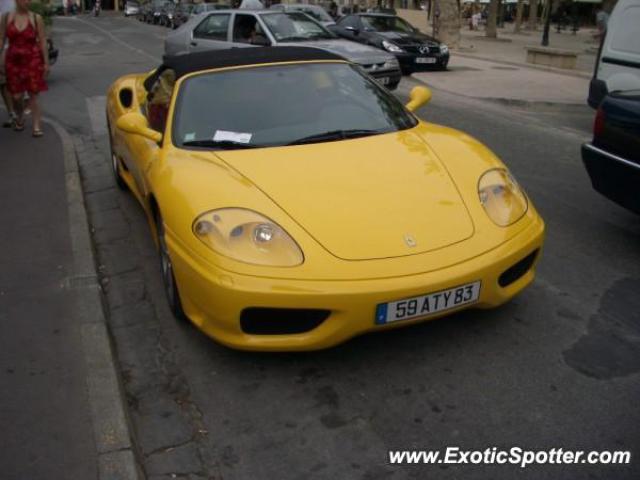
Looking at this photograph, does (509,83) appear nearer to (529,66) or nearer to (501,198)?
(529,66)

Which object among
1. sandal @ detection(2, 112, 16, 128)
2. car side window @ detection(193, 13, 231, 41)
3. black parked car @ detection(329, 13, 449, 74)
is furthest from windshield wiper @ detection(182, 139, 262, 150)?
black parked car @ detection(329, 13, 449, 74)

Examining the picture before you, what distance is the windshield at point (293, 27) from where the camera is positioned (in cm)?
1114

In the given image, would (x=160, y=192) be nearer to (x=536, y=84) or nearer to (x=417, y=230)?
(x=417, y=230)

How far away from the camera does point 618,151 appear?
4418 millimetres

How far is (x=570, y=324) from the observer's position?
3.54 metres

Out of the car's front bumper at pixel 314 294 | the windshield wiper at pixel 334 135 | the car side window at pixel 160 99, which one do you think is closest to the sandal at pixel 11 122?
the car side window at pixel 160 99

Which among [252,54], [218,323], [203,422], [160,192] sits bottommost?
[203,422]

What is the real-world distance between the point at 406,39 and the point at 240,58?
38.8ft

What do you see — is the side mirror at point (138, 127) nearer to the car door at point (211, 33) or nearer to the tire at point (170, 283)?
the tire at point (170, 283)

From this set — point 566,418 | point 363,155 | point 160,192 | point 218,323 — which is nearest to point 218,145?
point 160,192

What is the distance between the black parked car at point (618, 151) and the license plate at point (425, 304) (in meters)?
1.88

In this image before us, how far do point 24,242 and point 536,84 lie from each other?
11.5m

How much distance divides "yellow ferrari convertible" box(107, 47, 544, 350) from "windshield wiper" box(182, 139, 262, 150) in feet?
0.05

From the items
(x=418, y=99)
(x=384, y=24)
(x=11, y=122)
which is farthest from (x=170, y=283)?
(x=384, y=24)
